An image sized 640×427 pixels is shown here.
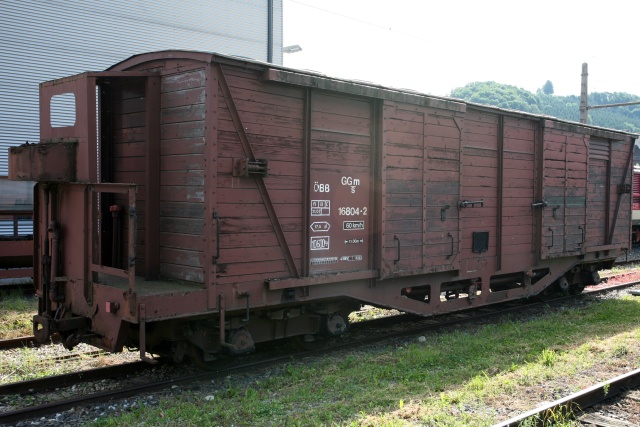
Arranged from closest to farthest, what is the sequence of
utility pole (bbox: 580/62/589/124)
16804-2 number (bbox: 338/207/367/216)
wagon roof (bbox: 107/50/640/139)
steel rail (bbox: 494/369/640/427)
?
1. steel rail (bbox: 494/369/640/427)
2. wagon roof (bbox: 107/50/640/139)
3. 16804-2 number (bbox: 338/207/367/216)
4. utility pole (bbox: 580/62/589/124)

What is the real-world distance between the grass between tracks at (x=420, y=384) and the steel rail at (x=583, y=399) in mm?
204

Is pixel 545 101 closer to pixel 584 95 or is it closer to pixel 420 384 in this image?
pixel 584 95

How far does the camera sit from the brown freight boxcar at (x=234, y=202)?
6.20 metres

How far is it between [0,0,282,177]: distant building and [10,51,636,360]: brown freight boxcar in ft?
38.4

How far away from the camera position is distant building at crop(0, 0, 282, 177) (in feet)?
57.0

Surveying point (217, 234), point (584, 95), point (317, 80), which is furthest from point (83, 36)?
point (584, 95)

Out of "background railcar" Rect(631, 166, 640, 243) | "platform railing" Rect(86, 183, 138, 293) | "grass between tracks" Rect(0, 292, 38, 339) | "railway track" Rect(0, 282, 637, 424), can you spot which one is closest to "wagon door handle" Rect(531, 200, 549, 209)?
"railway track" Rect(0, 282, 637, 424)

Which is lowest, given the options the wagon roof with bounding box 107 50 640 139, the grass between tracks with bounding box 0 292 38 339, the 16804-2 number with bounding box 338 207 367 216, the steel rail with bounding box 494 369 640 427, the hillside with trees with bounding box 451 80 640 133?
the grass between tracks with bounding box 0 292 38 339

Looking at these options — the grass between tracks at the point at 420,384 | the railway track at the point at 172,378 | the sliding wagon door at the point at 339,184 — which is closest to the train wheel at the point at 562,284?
the railway track at the point at 172,378

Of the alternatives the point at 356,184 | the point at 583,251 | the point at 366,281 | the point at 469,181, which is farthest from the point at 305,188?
the point at 583,251

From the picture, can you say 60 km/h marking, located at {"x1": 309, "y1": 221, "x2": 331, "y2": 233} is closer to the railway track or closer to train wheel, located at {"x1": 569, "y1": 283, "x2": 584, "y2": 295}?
the railway track

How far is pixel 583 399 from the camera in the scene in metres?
5.65

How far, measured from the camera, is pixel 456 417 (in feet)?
17.2

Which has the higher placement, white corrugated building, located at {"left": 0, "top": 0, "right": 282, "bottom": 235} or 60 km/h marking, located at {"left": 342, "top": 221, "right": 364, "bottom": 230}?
white corrugated building, located at {"left": 0, "top": 0, "right": 282, "bottom": 235}
